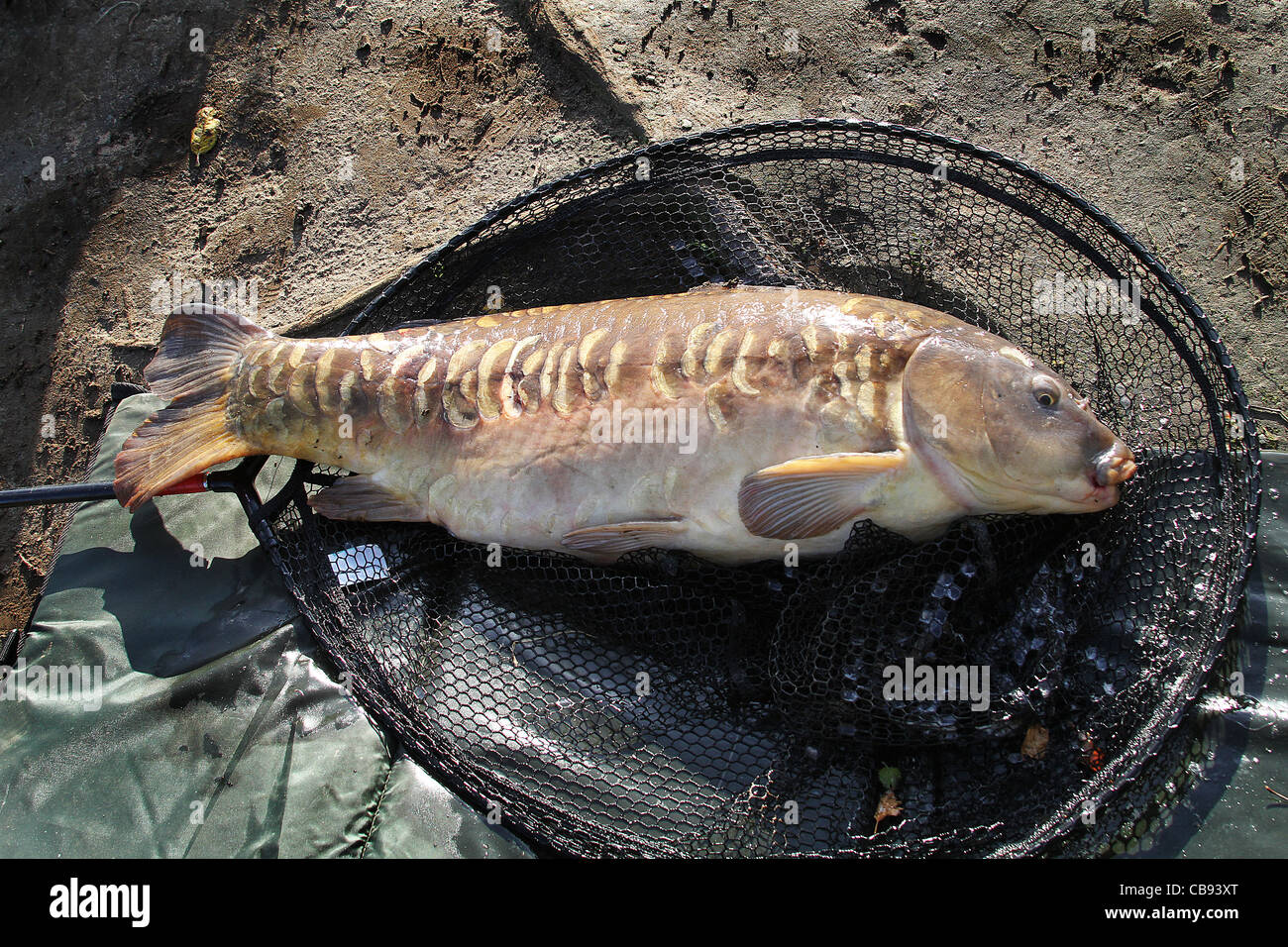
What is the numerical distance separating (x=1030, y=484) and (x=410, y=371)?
2414 millimetres

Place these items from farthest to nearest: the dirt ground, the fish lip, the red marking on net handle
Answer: the dirt ground
the red marking on net handle
the fish lip

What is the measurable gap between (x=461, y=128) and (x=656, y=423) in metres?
2.72

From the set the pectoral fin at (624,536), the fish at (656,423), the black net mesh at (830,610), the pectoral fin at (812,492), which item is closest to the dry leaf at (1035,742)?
the black net mesh at (830,610)

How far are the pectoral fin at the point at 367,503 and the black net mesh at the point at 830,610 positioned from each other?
0.14 metres

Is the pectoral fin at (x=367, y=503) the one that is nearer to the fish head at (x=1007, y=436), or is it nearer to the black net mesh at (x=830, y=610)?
the black net mesh at (x=830, y=610)

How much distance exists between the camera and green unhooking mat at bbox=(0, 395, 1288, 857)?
8.88 feet

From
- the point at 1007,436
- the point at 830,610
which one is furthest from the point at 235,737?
the point at 1007,436

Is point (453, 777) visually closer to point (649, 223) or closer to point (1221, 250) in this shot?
point (649, 223)

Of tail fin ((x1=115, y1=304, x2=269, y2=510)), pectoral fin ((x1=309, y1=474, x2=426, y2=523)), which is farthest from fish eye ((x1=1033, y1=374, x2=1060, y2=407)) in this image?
tail fin ((x1=115, y1=304, x2=269, y2=510))

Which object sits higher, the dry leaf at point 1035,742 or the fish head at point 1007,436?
the fish head at point 1007,436

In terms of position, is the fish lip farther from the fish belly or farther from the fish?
the fish belly

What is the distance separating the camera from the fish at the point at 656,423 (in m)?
2.78

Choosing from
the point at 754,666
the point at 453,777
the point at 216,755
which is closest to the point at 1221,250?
the point at 754,666

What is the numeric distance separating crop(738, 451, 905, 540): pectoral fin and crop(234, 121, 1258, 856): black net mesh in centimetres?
13
